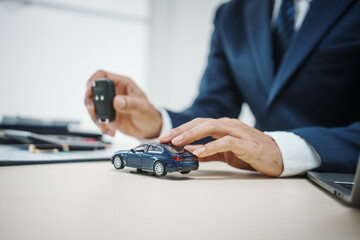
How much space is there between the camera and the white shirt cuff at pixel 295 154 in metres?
0.72

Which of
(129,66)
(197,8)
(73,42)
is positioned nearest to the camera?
(129,66)

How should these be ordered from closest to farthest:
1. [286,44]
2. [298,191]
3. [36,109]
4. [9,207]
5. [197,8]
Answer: [9,207]
[298,191]
[286,44]
[36,109]
[197,8]

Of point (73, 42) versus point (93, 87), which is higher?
point (73, 42)

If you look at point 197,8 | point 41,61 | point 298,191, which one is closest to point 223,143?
point 298,191

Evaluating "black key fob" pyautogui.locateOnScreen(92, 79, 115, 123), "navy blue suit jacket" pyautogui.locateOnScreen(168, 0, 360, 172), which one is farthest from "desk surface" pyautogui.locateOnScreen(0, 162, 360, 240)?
"navy blue suit jacket" pyautogui.locateOnScreen(168, 0, 360, 172)

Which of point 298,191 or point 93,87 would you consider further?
point 93,87

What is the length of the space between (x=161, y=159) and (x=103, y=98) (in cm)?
28

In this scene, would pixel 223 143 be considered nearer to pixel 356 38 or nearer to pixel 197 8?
pixel 356 38

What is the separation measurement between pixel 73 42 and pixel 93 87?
2131 millimetres

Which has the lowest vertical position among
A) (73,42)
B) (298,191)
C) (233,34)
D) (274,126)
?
(298,191)

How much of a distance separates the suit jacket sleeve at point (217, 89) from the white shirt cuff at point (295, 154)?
0.53 meters

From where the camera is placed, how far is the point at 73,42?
8.84ft

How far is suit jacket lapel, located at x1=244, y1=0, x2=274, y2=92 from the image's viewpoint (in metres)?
1.21

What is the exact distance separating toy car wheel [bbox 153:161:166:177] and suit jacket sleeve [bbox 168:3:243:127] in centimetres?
68
